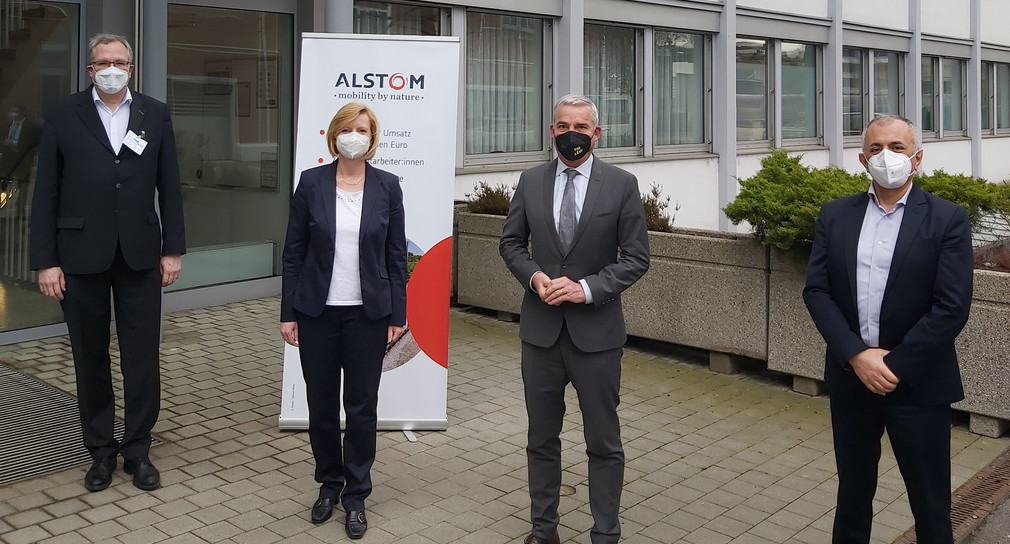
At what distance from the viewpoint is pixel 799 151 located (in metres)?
16.9

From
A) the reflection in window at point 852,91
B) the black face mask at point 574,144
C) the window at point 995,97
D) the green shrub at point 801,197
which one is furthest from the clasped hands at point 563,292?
the window at point 995,97

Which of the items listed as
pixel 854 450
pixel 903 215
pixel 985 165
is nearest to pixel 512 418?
pixel 854 450

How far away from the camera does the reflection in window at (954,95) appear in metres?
21.8

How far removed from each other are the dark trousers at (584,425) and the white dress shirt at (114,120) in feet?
7.50

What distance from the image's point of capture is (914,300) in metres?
3.74

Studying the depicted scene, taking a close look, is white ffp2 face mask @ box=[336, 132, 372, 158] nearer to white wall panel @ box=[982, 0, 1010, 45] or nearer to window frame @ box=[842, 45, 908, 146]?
window frame @ box=[842, 45, 908, 146]

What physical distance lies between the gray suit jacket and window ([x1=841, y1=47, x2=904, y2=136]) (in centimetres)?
1443

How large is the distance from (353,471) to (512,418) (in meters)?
1.94

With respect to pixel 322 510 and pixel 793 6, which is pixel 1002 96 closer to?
pixel 793 6

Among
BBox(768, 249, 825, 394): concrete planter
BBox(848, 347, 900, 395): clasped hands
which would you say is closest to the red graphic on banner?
BBox(768, 249, 825, 394): concrete planter

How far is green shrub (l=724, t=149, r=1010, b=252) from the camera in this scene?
699 centimetres

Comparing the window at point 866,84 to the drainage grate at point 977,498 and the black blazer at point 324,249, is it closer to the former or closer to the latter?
the drainage grate at point 977,498

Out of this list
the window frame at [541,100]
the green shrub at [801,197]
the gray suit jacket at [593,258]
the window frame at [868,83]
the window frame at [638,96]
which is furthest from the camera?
the window frame at [868,83]

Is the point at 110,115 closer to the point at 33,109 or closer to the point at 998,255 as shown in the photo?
the point at 33,109
